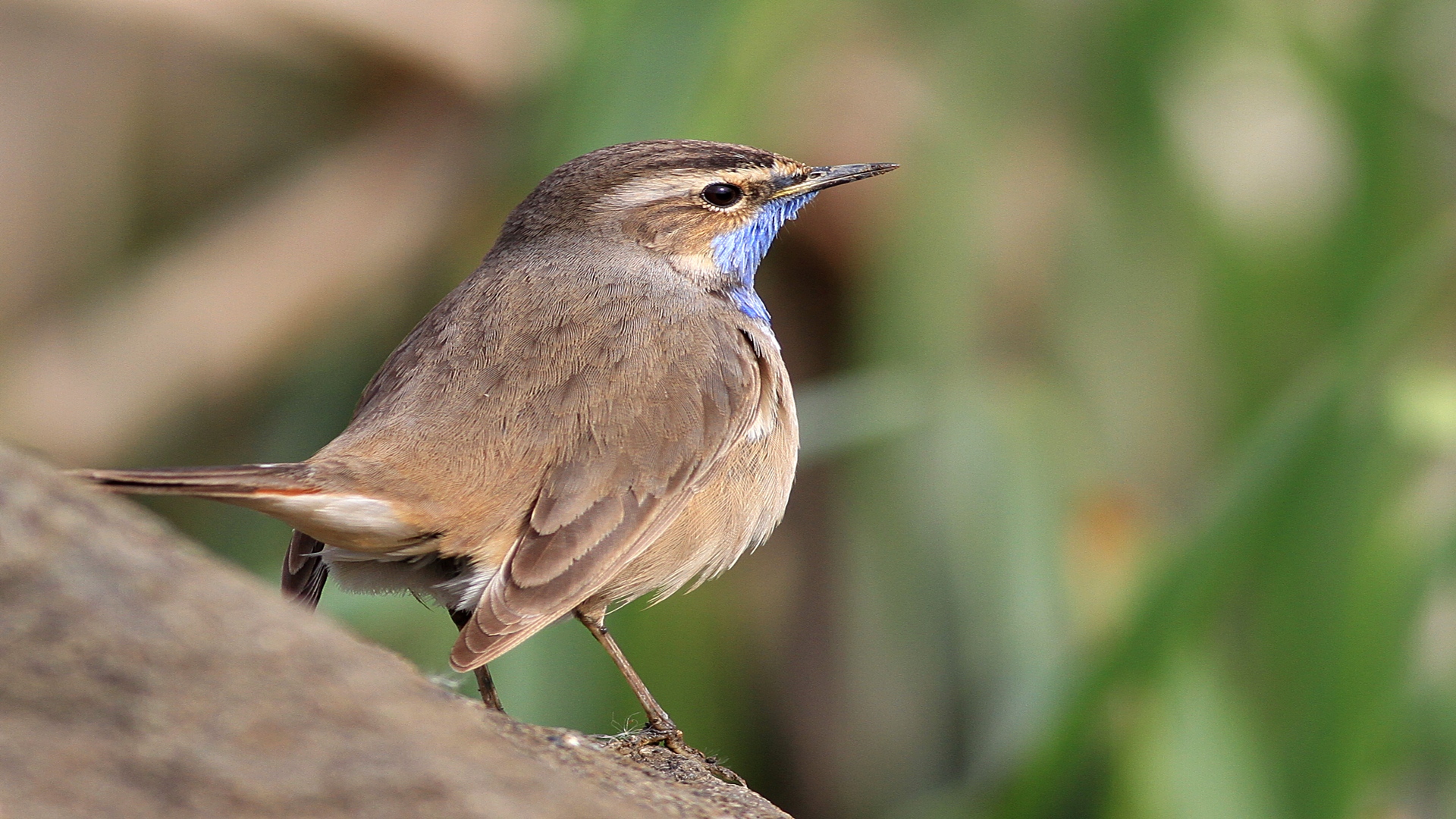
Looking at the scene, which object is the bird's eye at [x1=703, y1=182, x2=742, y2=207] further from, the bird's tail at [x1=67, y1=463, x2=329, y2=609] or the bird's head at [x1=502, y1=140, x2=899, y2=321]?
the bird's tail at [x1=67, y1=463, x2=329, y2=609]

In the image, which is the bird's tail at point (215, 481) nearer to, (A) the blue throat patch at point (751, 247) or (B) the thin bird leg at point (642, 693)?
(B) the thin bird leg at point (642, 693)

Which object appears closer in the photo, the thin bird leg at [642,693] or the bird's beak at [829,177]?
the thin bird leg at [642,693]

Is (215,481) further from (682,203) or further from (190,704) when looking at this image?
(682,203)

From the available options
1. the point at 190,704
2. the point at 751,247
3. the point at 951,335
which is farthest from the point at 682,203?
the point at 190,704

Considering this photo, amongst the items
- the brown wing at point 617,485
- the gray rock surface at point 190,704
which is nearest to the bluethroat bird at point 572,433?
the brown wing at point 617,485

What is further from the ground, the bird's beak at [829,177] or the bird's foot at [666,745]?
the bird's beak at [829,177]

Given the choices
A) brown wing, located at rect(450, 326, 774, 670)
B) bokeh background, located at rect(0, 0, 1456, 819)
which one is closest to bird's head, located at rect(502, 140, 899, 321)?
brown wing, located at rect(450, 326, 774, 670)

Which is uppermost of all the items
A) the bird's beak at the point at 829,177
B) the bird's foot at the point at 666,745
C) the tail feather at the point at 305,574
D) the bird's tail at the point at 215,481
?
the bird's beak at the point at 829,177
